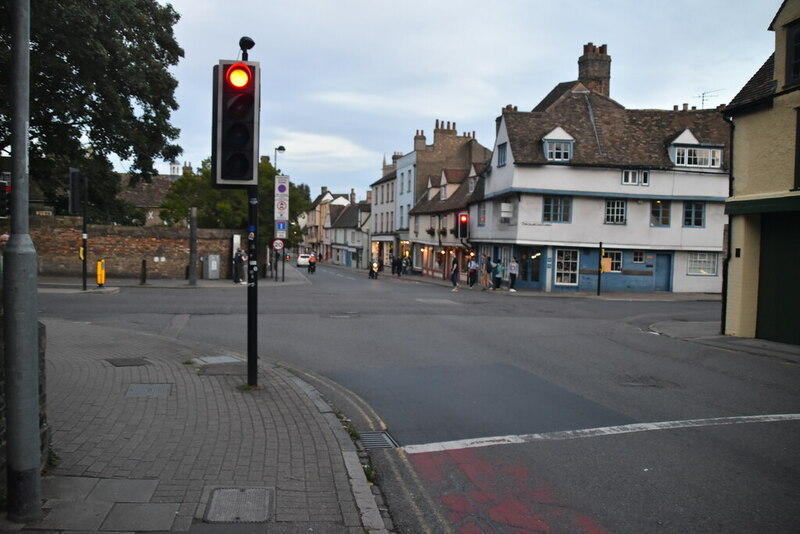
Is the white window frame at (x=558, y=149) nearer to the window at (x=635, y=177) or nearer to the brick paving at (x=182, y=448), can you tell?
the window at (x=635, y=177)

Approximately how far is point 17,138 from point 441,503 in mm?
4050

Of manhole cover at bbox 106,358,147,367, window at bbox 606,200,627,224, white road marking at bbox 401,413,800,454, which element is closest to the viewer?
white road marking at bbox 401,413,800,454

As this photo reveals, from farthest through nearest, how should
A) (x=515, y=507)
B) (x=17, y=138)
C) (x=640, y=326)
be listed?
1. (x=640, y=326)
2. (x=515, y=507)
3. (x=17, y=138)

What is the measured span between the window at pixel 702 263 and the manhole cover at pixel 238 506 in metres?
33.3

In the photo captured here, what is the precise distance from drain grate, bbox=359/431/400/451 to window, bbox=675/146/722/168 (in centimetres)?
3065

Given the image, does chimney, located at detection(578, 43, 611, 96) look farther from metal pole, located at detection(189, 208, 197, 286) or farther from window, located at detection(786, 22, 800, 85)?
window, located at detection(786, 22, 800, 85)

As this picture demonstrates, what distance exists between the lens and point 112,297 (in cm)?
2064

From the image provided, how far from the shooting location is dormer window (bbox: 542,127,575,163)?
32344mm

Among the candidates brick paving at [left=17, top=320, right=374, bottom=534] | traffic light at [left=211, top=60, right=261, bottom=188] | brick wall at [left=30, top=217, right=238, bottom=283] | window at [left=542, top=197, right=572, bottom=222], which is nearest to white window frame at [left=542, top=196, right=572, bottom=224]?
window at [left=542, top=197, right=572, bottom=222]

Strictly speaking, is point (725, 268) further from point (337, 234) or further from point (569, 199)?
point (337, 234)

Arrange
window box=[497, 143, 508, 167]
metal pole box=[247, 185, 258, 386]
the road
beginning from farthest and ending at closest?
1. window box=[497, 143, 508, 167]
2. metal pole box=[247, 185, 258, 386]
3. the road

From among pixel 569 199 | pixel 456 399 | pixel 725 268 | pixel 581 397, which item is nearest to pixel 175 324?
pixel 456 399

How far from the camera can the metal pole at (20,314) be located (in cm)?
397

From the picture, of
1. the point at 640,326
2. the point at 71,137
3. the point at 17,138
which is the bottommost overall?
the point at 640,326
